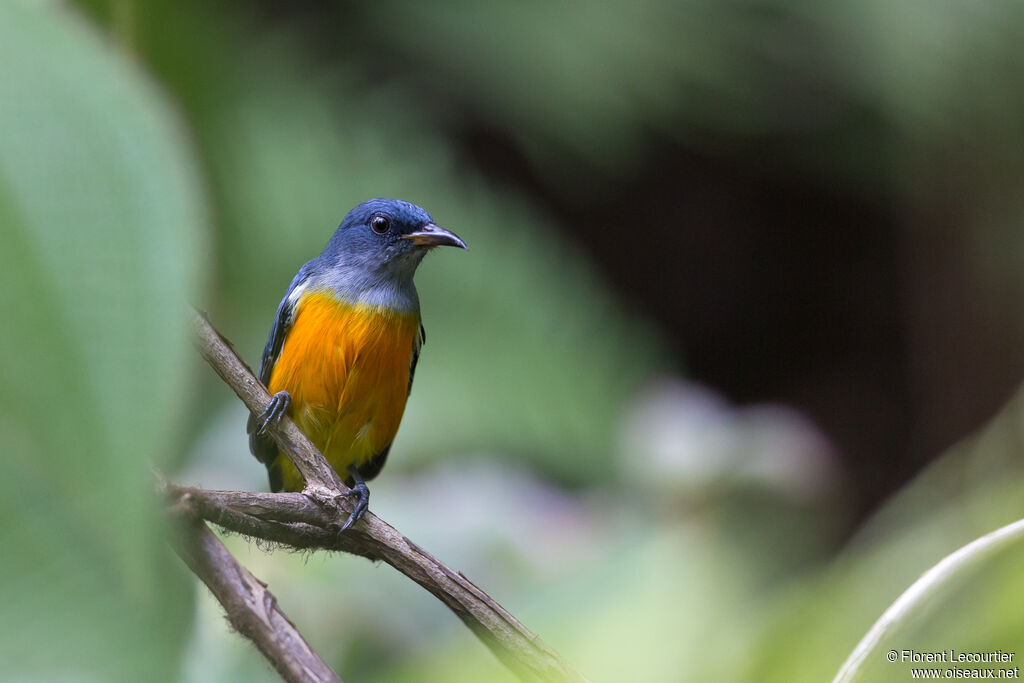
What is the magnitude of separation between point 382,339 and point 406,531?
2.04 ft

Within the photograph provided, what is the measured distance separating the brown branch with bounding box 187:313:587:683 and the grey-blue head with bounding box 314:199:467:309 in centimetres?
46

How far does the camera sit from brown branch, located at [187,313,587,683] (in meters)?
0.72

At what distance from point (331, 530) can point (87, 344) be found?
0.58 metres

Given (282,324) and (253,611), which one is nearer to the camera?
(253,611)

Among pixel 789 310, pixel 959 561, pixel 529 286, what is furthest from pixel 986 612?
pixel 789 310

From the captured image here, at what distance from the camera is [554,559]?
7.17 ft

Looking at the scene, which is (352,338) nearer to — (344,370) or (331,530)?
(344,370)

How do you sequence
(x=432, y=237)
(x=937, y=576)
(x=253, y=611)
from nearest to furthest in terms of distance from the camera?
(x=253, y=611) < (x=937, y=576) < (x=432, y=237)

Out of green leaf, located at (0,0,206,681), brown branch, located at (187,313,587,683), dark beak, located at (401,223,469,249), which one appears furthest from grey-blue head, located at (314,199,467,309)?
green leaf, located at (0,0,206,681)

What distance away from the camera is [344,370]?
1425mm

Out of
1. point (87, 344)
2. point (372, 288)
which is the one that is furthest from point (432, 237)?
point (87, 344)

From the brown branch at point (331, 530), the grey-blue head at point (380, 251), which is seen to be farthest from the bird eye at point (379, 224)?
the brown branch at point (331, 530)

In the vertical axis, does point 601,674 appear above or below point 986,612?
below

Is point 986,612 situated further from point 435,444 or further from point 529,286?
point 529,286
